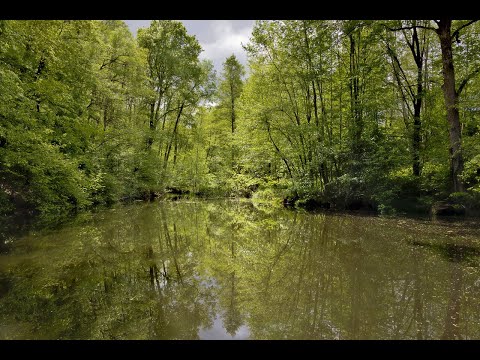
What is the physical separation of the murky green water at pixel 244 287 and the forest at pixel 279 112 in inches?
156

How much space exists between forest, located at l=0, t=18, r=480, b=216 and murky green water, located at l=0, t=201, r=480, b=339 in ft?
13.0

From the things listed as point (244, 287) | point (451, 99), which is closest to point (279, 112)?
point (451, 99)

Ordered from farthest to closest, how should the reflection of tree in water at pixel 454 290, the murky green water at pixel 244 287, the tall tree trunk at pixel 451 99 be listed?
the tall tree trunk at pixel 451 99
the murky green water at pixel 244 287
the reflection of tree in water at pixel 454 290

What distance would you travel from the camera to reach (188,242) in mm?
7930

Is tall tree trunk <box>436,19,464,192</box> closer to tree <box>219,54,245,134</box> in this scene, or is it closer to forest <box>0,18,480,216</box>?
forest <box>0,18,480,216</box>

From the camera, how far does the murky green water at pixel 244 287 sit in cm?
334

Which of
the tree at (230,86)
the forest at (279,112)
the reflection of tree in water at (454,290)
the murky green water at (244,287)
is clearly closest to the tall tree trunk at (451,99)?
the forest at (279,112)

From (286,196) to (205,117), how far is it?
15030 millimetres

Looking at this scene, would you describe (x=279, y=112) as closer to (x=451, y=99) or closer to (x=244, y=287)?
(x=451, y=99)

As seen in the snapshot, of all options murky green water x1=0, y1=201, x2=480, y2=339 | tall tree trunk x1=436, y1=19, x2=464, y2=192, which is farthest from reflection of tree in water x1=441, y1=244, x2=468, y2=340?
tall tree trunk x1=436, y1=19, x2=464, y2=192

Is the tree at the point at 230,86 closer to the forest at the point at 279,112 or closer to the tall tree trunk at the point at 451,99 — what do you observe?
the forest at the point at 279,112

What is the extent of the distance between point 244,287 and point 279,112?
50.7 ft

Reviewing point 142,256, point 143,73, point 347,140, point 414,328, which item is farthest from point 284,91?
point 414,328
